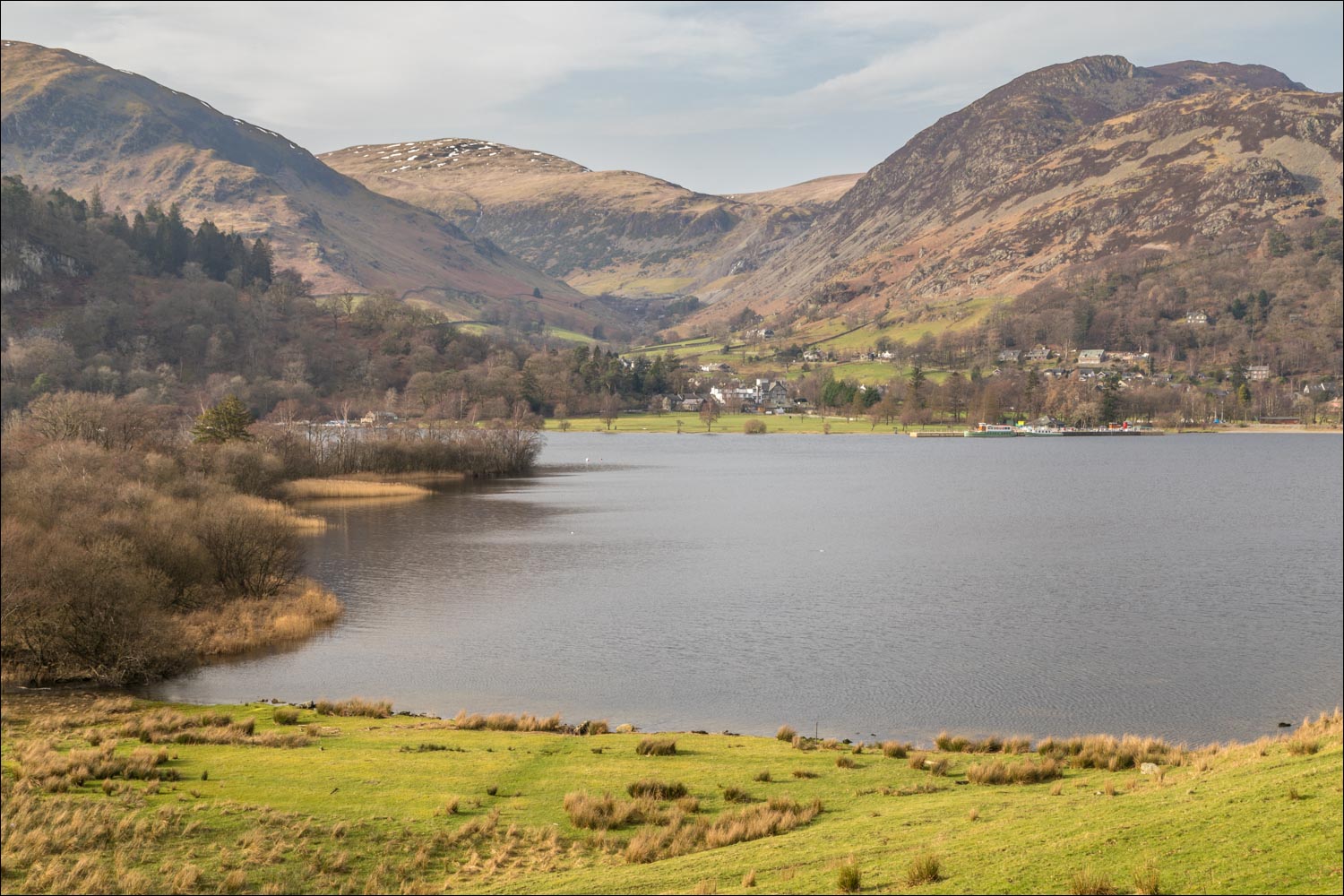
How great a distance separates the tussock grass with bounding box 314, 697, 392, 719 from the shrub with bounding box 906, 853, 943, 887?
24.8 metres

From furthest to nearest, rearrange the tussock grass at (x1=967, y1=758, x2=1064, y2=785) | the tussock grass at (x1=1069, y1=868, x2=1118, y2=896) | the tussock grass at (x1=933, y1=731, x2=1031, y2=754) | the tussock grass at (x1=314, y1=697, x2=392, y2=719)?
the tussock grass at (x1=314, y1=697, x2=392, y2=719) < the tussock grass at (x1=933, y1=731, x2=1031, y2=754) < the tussock grass at (x1=967, y1=758, x2=1064, y2=785) < the tussock grass at (x1=1069, y1=868, x2=1118, y2=896)

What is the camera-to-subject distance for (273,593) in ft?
182

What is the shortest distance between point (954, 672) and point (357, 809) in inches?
1058

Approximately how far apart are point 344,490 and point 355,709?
266 feet

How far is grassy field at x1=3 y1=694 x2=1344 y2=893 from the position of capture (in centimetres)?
1493

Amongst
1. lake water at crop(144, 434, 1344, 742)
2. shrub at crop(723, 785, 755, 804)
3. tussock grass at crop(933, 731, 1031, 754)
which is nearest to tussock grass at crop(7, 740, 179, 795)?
lake water at crop(144, 434, 1344, 742)

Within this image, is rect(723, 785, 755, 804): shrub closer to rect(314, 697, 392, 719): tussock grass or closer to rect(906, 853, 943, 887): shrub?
rect(906, 853, 943, 887): shrub

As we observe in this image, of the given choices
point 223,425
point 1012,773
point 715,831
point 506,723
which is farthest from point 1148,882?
point 223,425

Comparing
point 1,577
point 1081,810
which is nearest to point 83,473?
point 1,577

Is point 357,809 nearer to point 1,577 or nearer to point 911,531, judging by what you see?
point 1,577

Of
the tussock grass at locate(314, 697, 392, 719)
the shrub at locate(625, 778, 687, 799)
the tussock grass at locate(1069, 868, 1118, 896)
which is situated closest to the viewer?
the tussock grass at locate(1069, 868, 1118, 896)

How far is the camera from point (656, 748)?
3000cm

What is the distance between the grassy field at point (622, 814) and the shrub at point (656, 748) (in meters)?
0.33

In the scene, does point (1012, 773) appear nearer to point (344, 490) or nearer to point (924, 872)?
point (924, 872)
